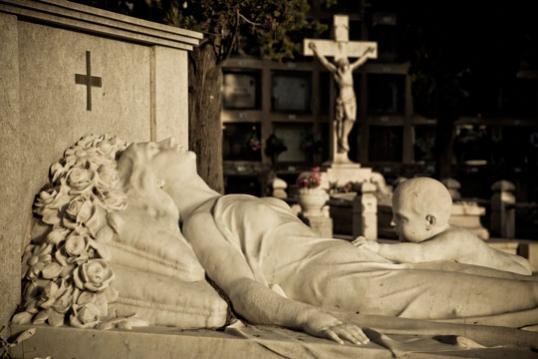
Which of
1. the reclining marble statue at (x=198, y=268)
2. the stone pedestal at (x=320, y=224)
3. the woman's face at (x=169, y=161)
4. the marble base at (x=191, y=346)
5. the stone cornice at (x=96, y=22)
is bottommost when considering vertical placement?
the stone pedestal at (x=320, y=224)

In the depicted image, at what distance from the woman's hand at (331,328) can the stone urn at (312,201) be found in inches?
308

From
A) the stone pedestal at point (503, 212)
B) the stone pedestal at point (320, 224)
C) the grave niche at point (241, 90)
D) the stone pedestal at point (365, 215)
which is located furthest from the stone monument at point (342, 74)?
the grave niche at point (241, 90)

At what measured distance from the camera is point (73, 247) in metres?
4.02

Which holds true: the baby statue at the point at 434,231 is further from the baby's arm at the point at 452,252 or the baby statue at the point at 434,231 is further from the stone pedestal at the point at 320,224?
the stone pedestal at the point at 320,224

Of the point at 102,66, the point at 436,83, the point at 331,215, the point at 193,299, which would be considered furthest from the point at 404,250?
the point at 436,83

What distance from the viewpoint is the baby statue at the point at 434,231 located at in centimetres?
462

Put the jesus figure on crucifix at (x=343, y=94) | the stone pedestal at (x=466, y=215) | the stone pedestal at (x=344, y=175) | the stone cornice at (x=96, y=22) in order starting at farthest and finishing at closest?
the jesus figure on crucifix at (x=343, y=94), the stone pedestal at (x=344, y=175), the stone pedestal at (x=466, y=215), the stone cornice at (x=96, y=22)

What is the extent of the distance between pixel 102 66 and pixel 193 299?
169 centimetres

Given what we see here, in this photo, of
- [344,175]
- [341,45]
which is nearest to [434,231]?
[344,175]

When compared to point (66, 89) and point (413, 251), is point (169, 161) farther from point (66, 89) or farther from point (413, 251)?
point (413, 251)

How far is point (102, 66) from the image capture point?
480 cm

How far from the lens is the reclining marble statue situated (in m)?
3.94

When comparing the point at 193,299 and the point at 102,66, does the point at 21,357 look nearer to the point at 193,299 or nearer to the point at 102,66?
the point at 193,299

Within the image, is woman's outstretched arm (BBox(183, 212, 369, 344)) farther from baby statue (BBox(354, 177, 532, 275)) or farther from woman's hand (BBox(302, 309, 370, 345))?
baby statue (BBox(354, 177, 532, 275))
